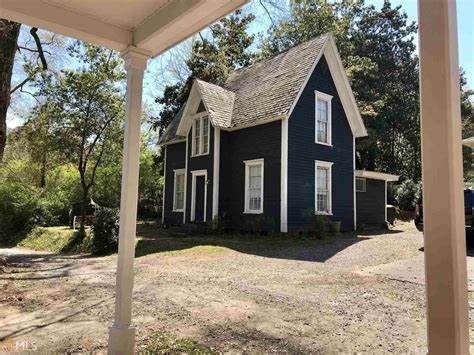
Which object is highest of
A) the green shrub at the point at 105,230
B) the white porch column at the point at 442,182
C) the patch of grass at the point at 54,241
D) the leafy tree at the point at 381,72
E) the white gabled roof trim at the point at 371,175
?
the leafy tree at the point at 381,72

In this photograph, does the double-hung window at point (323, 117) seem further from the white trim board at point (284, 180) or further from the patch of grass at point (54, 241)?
the patch of grass at point (54, 241)

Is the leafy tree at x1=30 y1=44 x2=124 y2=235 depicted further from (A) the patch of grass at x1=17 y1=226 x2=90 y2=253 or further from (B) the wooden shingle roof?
(B) the wooden shingle roof

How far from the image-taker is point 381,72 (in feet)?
100

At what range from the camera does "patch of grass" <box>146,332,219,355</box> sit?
3469 millimetres

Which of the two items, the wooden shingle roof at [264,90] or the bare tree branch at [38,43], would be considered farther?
the wooden shingle roof at [264,90]

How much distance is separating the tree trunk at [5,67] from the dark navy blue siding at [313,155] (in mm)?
9094

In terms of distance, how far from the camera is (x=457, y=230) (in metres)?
1.62

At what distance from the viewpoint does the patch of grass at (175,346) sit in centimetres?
347

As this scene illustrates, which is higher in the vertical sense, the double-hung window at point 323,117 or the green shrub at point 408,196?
the double-hung window at point 323,117

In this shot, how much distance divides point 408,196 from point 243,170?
539 inches

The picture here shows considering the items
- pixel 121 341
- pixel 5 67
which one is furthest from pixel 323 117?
pixel 121 341

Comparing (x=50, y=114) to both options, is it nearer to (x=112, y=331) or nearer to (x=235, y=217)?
(x=235, y=217)

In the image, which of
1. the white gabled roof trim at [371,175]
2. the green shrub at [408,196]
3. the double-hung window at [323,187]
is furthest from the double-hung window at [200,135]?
the green shrub at [408,196]

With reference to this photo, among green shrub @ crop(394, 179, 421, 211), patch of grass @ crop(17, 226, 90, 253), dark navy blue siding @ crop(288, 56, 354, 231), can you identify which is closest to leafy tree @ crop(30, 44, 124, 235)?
patch of grass @ crop(17, 226, 90, 253)
